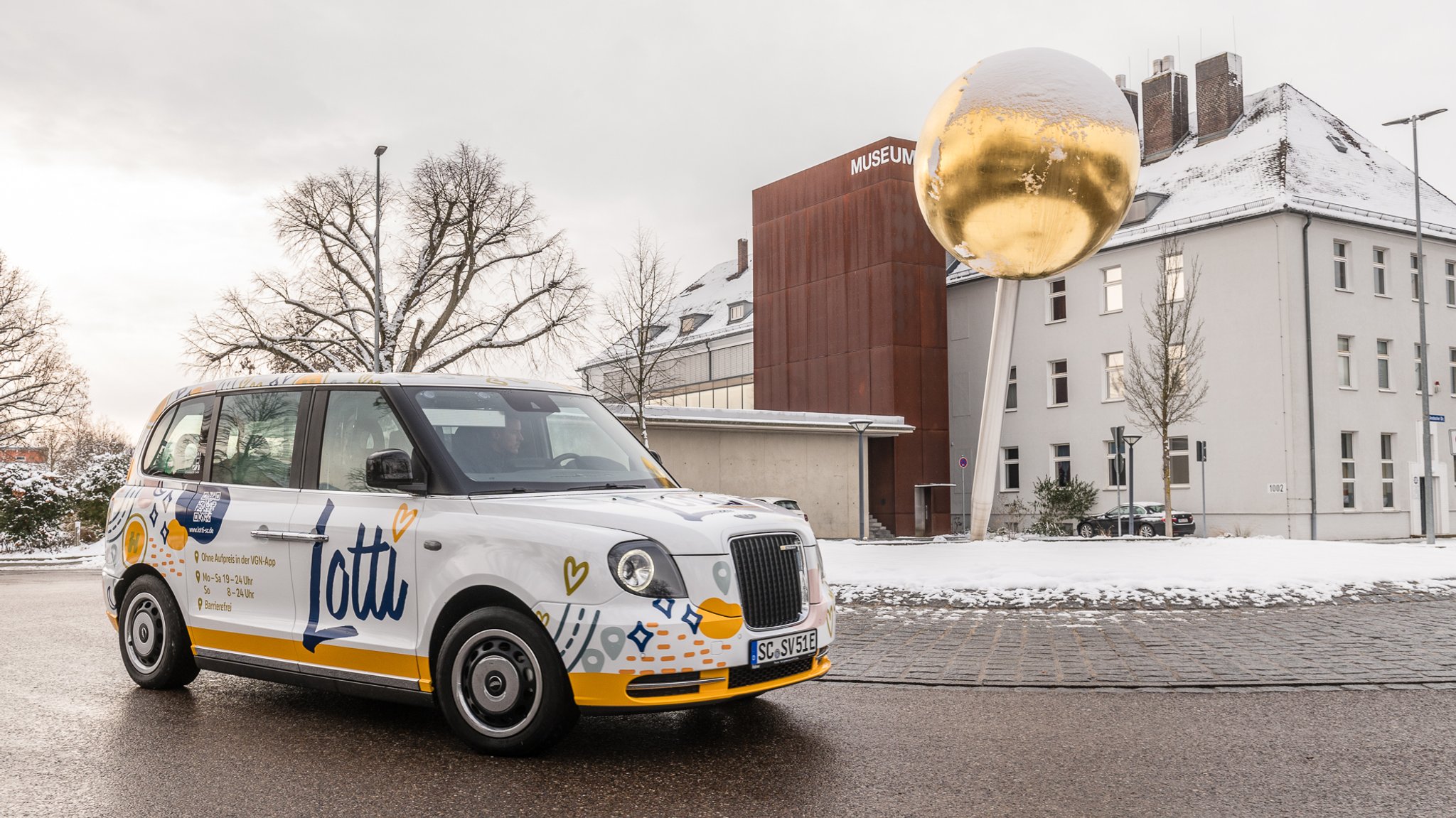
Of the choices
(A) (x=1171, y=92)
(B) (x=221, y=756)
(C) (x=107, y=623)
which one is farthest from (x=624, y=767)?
(A) (x=1171, y=92)

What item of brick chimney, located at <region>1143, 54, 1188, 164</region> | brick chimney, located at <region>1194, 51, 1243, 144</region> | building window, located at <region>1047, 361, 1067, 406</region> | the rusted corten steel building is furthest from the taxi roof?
brick chimney, located at <region>1143, 54, 1188, 164</region>

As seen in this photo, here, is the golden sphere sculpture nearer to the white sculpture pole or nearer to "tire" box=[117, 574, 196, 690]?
the white sculpture pole

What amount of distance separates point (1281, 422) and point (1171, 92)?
14.9m

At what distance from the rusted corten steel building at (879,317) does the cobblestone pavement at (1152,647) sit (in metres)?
28.3

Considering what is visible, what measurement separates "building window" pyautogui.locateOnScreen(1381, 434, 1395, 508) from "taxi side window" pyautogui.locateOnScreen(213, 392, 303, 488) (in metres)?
35.8

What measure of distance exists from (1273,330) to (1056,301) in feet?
28.9

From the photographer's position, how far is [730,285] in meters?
63.0

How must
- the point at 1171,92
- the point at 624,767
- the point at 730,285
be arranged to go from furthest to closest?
1. the point at 730,285
2. the point at 1171,92
3. the point at 624,767

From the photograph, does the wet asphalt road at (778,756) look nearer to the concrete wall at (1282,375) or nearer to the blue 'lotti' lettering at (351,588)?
the blue 'lotti' lettering at (351,588)

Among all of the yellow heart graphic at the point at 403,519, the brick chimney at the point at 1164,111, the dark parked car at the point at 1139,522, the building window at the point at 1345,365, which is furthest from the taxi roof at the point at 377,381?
the brick chimney at the point at 1164,111

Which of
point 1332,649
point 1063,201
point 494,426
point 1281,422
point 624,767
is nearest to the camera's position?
point 624,767

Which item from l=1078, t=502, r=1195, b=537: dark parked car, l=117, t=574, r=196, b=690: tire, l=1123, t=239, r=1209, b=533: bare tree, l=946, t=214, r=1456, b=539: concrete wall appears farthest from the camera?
l=1078, t=502, r=1195, b=537: dark parked car

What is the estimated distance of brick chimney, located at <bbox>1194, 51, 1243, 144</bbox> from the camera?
130 feet

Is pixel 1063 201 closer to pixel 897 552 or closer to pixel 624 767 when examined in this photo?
pixel 897 552
